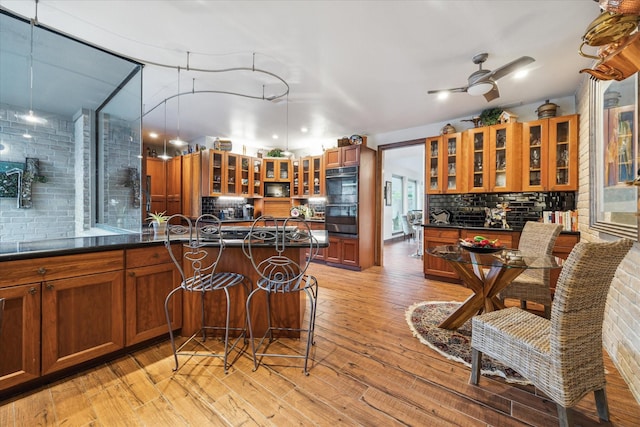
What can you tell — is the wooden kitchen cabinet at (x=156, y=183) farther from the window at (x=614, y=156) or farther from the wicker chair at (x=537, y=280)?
the window at (x=614, y=156)

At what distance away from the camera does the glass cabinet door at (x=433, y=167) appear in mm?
4434

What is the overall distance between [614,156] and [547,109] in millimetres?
1859

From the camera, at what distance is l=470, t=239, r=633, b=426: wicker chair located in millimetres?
1223

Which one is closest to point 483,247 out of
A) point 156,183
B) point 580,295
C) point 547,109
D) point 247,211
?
point 580,295

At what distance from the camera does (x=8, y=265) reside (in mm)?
1541

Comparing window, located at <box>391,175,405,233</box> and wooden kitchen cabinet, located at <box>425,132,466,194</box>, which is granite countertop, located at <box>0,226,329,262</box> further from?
window, located at <box>391,175,405,233</box>

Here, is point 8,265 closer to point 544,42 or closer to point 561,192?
point 544,42

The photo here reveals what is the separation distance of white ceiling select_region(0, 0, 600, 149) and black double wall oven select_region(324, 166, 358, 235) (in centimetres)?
142

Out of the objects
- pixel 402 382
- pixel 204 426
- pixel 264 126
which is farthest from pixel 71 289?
pixel 264 126

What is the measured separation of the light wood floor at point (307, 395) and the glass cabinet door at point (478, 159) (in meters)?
2.62

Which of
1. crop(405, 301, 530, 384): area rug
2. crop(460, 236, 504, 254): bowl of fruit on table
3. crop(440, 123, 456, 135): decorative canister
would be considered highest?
crop(440, 123, 456, 135): decorative canister

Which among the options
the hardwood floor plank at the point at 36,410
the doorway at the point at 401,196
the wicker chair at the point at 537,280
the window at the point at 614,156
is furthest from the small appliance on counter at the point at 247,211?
the window at the point at 614,156

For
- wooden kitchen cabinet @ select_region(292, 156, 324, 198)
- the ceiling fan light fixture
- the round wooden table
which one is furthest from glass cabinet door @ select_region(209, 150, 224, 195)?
the ceiling fan light fixture

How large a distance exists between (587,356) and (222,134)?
236 inches
